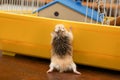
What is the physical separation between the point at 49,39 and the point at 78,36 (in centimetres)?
15

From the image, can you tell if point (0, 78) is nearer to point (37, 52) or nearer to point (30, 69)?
point (30, 69)

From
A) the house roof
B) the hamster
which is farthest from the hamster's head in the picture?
the house roof

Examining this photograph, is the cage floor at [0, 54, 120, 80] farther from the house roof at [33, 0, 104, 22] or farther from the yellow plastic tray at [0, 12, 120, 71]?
the house roof at [33, 0, 104, 22]

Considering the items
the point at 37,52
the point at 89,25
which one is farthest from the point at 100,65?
→ the point at 37,52

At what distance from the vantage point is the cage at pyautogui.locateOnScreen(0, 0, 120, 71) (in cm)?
104

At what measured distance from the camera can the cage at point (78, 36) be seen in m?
1.04

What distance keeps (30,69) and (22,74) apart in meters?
0.08

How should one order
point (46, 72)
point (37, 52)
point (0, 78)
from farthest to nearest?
point (37, 52) < point (46, 72) < point (0, 78)

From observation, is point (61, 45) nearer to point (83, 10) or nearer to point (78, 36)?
point (78, 36)

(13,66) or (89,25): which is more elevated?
(89,25)

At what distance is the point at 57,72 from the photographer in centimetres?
105

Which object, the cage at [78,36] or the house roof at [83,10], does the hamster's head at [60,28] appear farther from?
the house roof at [83,10]

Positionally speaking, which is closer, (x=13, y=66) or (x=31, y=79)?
(x=31, y=79)

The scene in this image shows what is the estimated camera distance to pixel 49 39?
114 cm
